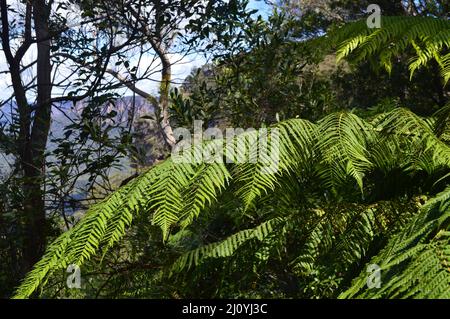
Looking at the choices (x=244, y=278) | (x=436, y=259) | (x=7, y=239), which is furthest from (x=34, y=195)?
(x=436, y=259)

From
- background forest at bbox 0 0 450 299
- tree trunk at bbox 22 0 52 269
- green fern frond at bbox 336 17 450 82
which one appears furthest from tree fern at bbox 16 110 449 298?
tree trunk at bbox 22 0 52 269

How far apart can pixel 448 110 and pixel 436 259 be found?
0.55 meters

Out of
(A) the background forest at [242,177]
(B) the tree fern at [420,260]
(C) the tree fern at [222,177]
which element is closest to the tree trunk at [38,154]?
(A) the background forest at [242,177]

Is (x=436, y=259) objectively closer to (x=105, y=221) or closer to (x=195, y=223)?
(x=105, y=221)

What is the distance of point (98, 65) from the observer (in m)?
3.02

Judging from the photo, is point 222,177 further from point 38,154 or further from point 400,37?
point 38,154

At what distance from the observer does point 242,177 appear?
905 millimetres

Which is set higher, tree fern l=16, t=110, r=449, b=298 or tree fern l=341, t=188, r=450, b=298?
tree fern l=16, t=110, r=449, b=298

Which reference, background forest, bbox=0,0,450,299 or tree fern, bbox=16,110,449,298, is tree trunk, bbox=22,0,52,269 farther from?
tree fern, bbox=16,110,449,298

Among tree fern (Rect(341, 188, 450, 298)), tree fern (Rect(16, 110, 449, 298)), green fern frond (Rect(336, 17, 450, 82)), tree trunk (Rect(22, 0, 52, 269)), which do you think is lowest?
tree fern (Rect(341, 188, 450, 298))

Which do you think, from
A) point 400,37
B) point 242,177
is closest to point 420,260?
point 242,177

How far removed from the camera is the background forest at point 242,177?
905 mm

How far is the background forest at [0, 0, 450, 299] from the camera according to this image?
0.90m

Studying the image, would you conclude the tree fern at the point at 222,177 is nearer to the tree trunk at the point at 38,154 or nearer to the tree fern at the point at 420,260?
the tree fern at the point at 420,260
